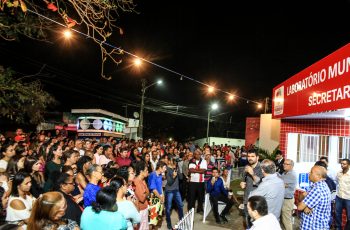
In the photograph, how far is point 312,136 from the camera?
35.0ft

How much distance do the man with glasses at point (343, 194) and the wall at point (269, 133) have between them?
349 inches

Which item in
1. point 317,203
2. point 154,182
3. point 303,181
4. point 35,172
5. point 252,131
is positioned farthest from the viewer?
point 252,131

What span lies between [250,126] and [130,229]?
2197 centimetres

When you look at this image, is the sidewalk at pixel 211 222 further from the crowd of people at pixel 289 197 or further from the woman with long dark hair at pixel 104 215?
the woman with long dark hair at pixel 104 215

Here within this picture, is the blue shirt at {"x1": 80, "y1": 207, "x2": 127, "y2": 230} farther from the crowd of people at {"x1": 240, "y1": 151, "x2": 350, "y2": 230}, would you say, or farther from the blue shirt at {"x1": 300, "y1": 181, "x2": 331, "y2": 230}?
the blue shirt at {"x1": 300, "y1": 181, "x2": 331, "y2": 230}

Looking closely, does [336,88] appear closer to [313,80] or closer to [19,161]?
[313,80]

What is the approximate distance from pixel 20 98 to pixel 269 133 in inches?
521

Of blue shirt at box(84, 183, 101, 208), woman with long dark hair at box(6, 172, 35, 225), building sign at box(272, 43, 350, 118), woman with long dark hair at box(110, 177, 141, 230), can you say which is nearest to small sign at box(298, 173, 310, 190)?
building sign at box(272, 43, 350, 118)

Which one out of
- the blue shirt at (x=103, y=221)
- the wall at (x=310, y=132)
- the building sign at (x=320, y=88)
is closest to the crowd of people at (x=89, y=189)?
the blue shirt at (x=103, y=221)

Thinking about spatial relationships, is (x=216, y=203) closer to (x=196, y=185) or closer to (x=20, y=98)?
(x=196, y=185)

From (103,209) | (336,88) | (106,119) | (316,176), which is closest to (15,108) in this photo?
(103,209)

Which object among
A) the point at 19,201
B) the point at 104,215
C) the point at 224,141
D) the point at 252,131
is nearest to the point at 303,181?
the point at 104,215

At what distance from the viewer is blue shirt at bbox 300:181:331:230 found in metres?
5.03

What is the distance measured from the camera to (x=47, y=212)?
3197mm
